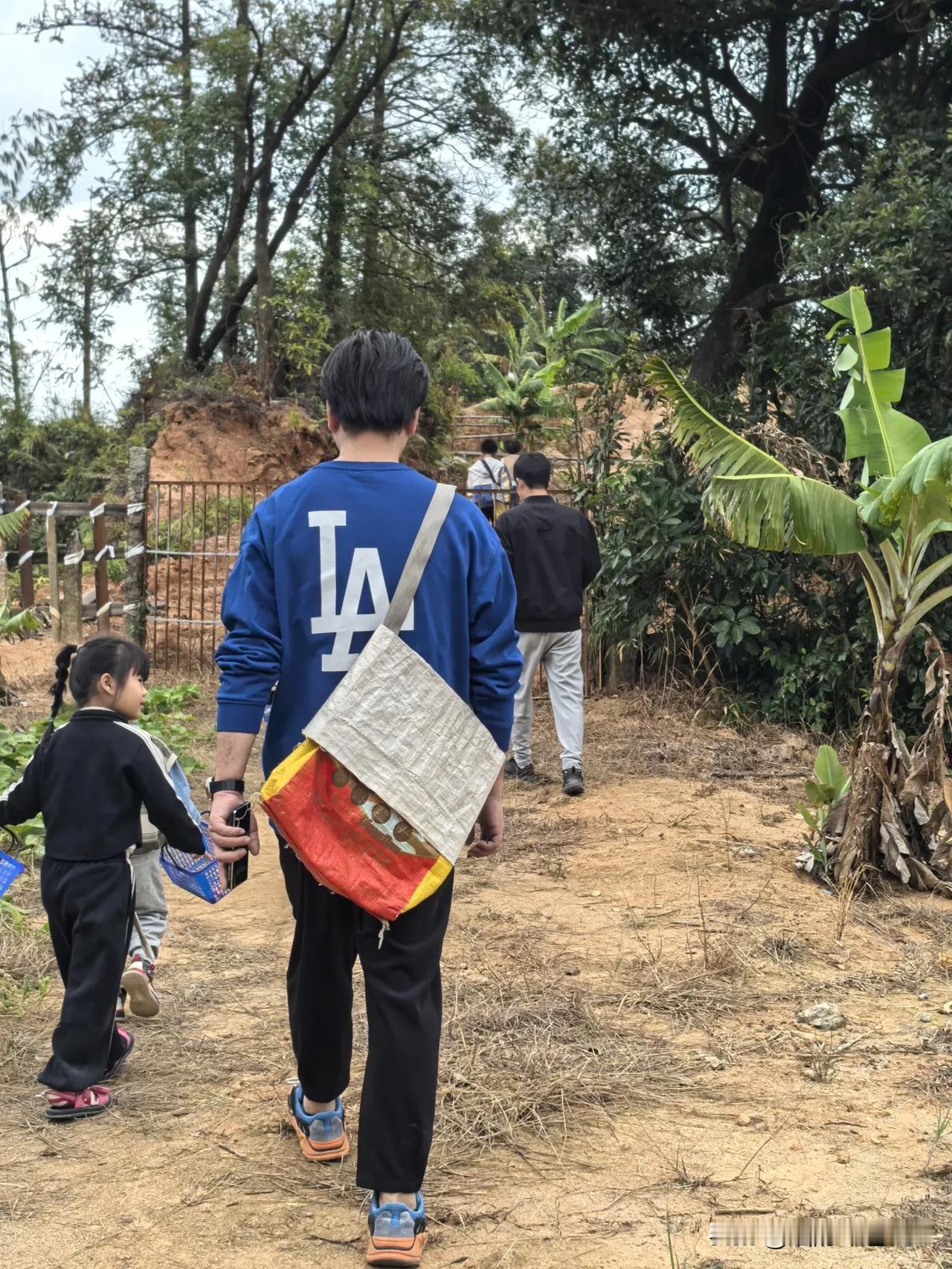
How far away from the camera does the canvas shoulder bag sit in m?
2.70

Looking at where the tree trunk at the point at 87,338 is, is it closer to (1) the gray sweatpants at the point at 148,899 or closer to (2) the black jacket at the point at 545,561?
(2) the black jacket at the point at 545,561

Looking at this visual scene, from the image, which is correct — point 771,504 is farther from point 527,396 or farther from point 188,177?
point 527,396

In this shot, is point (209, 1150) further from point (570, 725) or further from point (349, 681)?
point (570, 725)

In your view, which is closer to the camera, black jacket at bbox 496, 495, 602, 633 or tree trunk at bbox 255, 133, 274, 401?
black jacket at bbox 496, 495, 602, 633

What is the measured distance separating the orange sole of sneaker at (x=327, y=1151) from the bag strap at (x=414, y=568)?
142cm

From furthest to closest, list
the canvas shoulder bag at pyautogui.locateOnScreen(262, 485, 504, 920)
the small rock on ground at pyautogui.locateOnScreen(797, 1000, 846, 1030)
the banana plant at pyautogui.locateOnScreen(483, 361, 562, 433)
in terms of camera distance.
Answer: the banana plant at pyautogui.locateOnScreen(483, 361, 562, 433), the small rock on ground at pyautogui.locateOnScreen(797, 1000, 846, 1030), the canvas shoulder bag at pyautogui.locateOnScreen(262, 485, 504, 920)

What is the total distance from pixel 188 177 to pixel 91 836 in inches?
659

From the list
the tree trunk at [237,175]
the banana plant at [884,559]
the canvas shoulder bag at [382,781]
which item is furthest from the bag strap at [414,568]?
the tree trunk at [237,175]

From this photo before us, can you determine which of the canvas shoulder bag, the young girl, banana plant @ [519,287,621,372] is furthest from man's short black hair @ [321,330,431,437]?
banana plant @ [519,287,621,372]

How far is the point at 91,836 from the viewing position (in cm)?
358

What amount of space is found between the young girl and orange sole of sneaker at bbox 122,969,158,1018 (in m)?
0.29

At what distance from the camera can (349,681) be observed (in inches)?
107

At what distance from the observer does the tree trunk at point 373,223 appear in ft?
59.2

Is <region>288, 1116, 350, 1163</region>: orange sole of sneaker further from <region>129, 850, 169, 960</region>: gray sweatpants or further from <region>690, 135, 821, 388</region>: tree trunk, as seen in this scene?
<region>690, 135, 821, 388</region>: tree trunk
